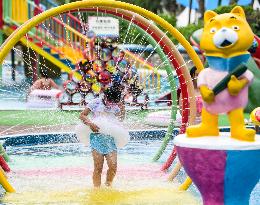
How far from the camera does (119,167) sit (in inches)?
300

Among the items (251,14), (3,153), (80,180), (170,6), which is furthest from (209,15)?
(170,6)

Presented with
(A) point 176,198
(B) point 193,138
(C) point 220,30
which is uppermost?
(C) point 220,30

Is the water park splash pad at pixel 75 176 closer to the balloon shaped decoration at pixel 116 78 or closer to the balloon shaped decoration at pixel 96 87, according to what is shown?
the balloon shaped decoration at pixel 96 87

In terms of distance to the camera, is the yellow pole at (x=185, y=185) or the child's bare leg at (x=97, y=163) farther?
the yellow pole at (x=185, y=185)

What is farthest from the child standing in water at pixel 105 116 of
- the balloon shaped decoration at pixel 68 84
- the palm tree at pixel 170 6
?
the palm tree at pixel 170 6

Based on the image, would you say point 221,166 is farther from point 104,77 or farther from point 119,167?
point 119,167

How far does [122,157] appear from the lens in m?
8.54

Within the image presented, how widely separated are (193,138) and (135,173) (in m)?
2.84

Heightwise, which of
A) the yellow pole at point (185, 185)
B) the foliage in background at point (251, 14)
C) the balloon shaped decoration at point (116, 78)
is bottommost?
the yellow pole at point (185, 185)

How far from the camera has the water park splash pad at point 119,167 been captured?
224 inches

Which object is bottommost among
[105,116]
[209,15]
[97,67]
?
[105,116]

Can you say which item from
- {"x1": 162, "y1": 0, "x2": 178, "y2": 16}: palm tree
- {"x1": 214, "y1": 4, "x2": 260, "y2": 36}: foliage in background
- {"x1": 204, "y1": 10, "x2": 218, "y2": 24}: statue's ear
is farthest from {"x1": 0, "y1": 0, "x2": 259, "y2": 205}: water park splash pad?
{"x1": 162, "y1": 0, "x2": 178, "y2": 16}: palm tree

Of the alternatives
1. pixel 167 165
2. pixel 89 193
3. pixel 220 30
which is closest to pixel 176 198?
pixel 89 193

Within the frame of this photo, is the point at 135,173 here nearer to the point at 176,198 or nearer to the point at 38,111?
the point at 176,198
